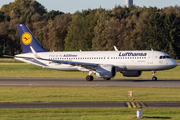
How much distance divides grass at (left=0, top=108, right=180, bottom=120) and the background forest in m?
89.2

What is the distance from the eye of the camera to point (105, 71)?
4234 centimetres

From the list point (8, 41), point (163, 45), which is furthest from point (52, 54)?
point (8, 41)

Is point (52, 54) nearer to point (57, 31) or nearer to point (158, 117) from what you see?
point (158, 117)

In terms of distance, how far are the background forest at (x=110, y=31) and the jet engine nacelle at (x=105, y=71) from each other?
6720cm

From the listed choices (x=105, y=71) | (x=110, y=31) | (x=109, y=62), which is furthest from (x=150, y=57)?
(x=110, y=31)

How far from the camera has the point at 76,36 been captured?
13338cm

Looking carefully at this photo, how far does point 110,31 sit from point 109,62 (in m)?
71.8

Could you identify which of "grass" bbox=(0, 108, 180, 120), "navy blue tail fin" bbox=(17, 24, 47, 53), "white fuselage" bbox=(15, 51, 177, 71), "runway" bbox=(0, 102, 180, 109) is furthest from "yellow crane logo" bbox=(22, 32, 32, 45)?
"grass" bbox=(0, 108, 180, 120)

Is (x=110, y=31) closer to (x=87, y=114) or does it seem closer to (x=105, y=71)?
(x=105, y=71)

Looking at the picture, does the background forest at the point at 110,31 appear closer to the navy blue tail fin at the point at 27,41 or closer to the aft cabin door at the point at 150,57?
the navy blue tail fin at the point at 27,41

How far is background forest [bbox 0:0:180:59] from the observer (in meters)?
111

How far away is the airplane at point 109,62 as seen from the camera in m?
42.9

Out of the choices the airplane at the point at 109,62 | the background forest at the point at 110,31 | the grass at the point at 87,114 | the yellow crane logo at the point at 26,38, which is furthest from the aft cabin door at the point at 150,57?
the background forest at the point at 110,31

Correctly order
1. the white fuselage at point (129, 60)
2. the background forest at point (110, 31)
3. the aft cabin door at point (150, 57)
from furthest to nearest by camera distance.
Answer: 1. the background forest at point (110, 31)
2. the aft cabin door at point (150, 57)
3. the white fuselage at point (129, 60)
